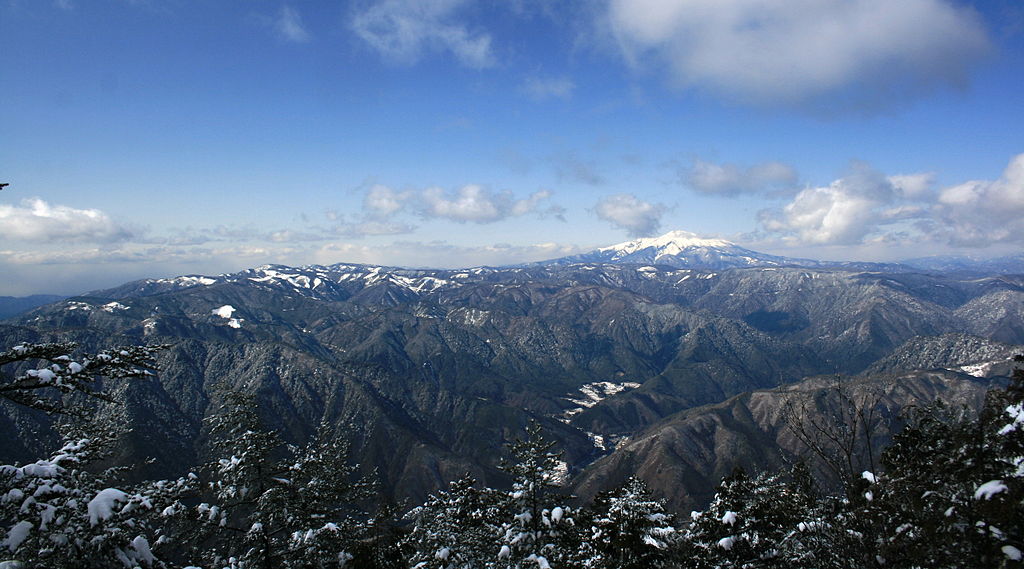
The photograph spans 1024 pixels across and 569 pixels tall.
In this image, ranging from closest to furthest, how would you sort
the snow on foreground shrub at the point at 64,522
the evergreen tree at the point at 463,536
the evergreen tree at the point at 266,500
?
the snow on foreground shrub at the point at 64,522 < the evergreen tree at the point at 266,500 < the evergreen tree at the point at 463,536

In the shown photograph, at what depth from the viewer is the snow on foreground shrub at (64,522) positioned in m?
10.5

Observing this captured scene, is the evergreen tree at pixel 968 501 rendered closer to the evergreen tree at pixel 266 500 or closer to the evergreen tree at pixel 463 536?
the evergreen tree at pixel 463 536

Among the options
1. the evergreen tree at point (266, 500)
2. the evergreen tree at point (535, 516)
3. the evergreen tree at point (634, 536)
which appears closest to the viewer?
the evergreen tree at point (266, 500)

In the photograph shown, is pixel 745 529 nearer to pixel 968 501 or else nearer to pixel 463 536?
pixel 463 536

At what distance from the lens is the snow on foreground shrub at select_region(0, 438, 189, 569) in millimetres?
10500

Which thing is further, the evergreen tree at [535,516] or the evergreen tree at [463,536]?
the evergreen tree at [463,536]

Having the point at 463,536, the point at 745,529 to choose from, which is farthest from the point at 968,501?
the point at 463,536

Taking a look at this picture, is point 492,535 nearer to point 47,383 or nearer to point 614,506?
point 614,506

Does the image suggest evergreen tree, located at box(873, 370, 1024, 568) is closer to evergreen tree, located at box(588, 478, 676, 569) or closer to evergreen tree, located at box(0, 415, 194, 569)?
evergreen tree, located at box(588, 478, 676, 569)

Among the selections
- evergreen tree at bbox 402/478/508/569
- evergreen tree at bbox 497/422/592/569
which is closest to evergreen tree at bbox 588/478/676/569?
evergreen tree at bbox 497/422/592/569

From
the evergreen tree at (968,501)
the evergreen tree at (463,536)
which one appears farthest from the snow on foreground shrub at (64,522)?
the evergreen tree at (968,501)

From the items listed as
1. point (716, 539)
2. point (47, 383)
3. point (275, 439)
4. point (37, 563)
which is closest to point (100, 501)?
point (37, 563)

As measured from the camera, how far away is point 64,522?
10766 millimetres

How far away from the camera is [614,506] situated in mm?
29297
